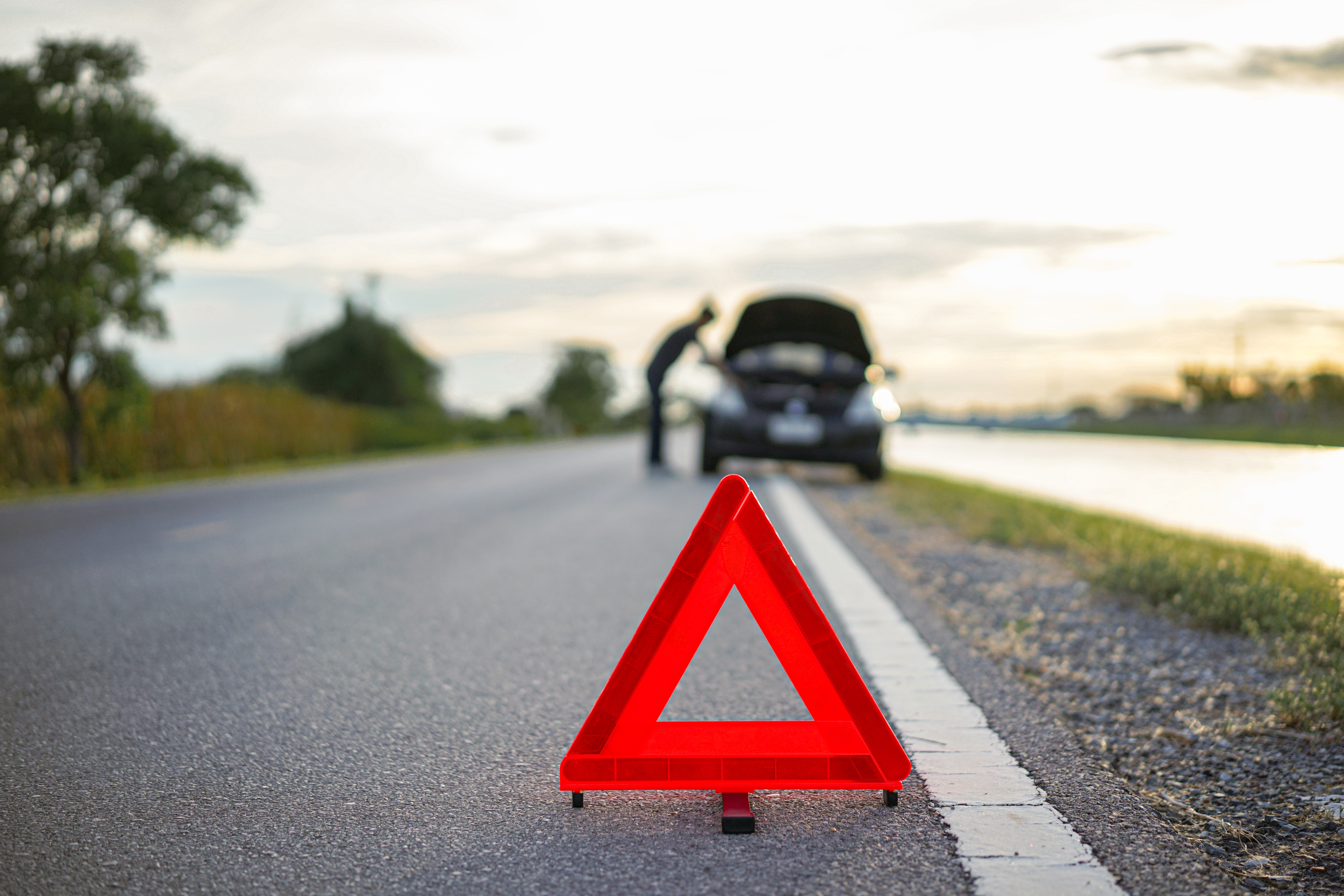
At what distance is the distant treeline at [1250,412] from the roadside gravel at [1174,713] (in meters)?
3.02

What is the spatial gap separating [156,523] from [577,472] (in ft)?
31.4

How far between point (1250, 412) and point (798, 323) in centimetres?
1431

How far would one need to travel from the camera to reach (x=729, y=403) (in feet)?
41.1

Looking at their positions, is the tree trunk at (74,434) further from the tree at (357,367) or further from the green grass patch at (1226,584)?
the tree at (357,367)

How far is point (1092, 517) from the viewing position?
8742 millimetres

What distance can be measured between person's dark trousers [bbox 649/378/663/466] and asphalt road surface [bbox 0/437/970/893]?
5.68m

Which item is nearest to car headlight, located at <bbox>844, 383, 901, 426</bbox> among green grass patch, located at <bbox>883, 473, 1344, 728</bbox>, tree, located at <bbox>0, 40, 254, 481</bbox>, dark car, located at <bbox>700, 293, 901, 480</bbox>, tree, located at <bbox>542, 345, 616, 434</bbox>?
dark car, located at <bbox>700, 293, 901, 480</bbox>

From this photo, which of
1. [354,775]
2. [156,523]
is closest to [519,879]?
[354,775]

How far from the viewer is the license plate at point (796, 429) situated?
1228 cm

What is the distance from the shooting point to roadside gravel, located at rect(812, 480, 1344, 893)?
2465 mm

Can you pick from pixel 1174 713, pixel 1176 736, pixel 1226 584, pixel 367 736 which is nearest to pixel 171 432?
pixel 367 736

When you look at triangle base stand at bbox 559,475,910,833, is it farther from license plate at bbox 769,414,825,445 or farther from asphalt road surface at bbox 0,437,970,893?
license plate at bbox 769,414,825,445

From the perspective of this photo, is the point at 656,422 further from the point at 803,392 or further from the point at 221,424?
the point at 221,424

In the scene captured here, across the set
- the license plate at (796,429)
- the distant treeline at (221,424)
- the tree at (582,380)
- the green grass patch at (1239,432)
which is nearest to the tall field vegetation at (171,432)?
the distant treeline at (221,424)
